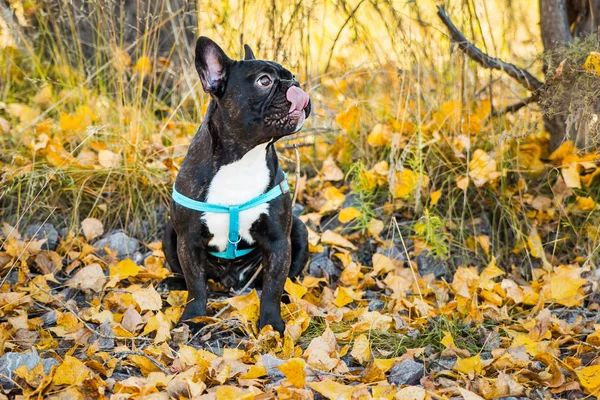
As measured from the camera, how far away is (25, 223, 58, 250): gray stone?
405 cm

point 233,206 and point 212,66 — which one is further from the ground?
point 212,66

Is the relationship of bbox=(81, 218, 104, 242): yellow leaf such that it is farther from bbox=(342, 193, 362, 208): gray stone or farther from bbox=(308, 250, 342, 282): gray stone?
bbox=(342, 193, 362, 208): gray stone

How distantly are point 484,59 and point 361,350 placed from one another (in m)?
2.01

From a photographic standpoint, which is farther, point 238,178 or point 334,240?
point 334,240

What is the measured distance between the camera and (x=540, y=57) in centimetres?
391

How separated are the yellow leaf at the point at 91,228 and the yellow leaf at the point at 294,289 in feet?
4.02

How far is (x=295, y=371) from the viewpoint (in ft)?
8.07

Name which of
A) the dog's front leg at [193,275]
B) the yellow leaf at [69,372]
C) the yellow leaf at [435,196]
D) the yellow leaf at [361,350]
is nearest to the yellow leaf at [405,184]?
the yellow leaf at [435,196]

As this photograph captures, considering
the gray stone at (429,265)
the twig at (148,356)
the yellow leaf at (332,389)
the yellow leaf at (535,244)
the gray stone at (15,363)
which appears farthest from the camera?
the gray stone at (429,265)

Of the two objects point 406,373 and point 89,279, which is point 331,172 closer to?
point 89,279

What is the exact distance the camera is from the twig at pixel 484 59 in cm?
407

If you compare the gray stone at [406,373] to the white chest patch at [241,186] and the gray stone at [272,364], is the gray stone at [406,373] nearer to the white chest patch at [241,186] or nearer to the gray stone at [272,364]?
the gray stone at [272,364]

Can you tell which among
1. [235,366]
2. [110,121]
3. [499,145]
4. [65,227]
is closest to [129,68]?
[110,121]

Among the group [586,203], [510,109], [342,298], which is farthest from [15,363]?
[510,109]
